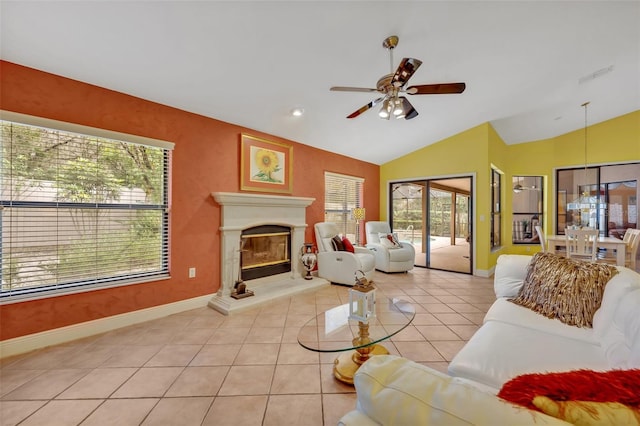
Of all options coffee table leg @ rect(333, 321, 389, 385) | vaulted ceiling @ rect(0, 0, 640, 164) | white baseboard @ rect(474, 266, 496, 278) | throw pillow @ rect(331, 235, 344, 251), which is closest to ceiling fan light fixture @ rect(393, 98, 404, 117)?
vaulted ceiling @ rect(0, 0, 640, 164)

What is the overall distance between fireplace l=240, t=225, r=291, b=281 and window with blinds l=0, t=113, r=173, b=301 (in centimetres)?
102

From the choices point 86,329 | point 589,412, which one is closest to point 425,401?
point 589,412

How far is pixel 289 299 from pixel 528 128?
583 cm

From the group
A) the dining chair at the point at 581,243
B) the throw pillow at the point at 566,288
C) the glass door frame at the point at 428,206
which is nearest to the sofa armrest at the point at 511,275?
the throw pillow at the point at 566,288

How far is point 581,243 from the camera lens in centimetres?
388

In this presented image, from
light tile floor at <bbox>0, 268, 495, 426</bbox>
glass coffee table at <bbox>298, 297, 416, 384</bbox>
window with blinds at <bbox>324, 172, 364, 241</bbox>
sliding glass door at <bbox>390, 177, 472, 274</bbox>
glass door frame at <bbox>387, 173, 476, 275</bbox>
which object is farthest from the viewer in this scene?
sliding glass door at <bbox>390, 177, 472, 274</bbox>

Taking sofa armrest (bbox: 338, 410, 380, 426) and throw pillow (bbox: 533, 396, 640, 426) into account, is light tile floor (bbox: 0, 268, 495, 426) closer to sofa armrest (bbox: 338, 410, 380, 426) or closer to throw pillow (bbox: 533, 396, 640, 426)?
sofa armrest (bbox: 338, 410, 380, 426)

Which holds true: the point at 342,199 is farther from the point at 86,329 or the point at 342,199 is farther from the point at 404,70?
the point at 86,329

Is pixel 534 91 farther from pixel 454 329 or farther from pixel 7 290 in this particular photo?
pixel 7 290

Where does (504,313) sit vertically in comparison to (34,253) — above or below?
below

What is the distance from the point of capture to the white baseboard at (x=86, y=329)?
2.17 metres

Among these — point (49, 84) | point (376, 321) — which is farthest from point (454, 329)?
point (49, 84)

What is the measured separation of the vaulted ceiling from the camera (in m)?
1.97

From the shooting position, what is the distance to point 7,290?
2.18 metres
